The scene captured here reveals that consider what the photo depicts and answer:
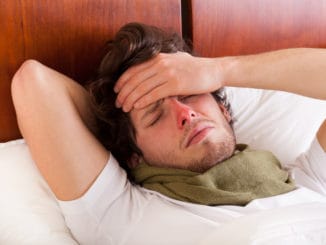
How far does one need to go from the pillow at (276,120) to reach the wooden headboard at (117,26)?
0.15 metres

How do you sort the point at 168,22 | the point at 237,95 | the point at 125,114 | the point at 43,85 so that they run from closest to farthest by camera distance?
the point at 43,85 < the point at 125,114 < the point at 168,22 < the point at 237,95

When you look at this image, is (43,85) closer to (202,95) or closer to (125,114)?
(125,114)

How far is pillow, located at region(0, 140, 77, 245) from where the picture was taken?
1026 millimetres

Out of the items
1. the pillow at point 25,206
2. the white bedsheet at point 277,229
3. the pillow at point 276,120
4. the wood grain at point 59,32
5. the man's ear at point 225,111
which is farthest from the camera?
the pillow at point 276,120

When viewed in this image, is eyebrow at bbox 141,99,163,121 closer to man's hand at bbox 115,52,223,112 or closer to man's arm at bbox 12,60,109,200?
man's hand at bbox 115,52,223,112

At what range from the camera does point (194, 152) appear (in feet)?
3.65

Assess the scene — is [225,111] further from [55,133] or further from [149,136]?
[55,133]

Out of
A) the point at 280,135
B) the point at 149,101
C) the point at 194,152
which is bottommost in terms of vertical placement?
the point at 280,135

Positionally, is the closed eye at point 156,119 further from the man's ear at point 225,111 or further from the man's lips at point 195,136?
the man's ear at point 225,111

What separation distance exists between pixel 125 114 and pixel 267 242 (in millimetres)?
434

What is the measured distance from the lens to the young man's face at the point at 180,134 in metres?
1.11

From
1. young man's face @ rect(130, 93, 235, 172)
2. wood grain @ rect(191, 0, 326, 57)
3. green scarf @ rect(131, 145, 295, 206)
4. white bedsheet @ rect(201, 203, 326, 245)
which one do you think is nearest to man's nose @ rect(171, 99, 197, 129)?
young man's face @ rect(130, 93, 235, 172)

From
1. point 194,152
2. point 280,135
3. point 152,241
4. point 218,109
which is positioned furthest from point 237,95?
point 152,241

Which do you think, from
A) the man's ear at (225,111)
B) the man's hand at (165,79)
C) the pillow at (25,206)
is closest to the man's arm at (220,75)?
the man's hand at (165,79)
